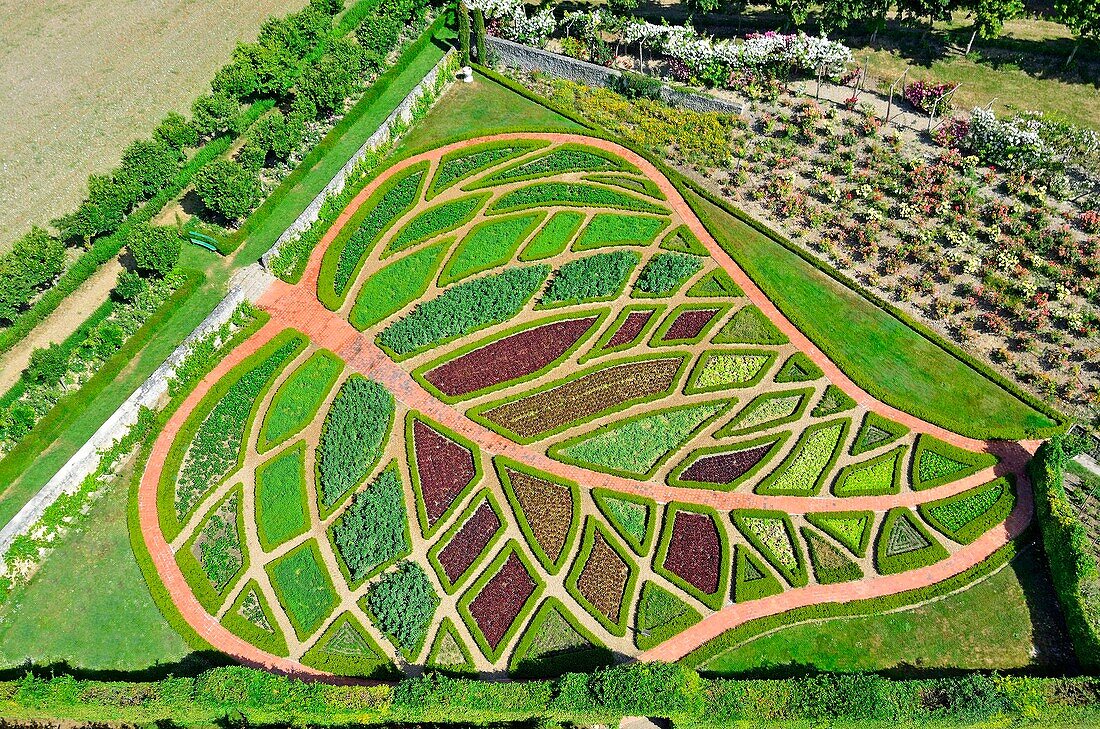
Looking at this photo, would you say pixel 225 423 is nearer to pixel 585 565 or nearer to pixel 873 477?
pixel 585 565

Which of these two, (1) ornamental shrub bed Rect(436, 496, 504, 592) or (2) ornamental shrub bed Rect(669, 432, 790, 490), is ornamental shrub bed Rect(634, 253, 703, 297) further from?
(1) ornamental shrub bed Rect(436, 496, 504, 592)

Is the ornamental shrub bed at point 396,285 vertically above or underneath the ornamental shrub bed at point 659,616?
above

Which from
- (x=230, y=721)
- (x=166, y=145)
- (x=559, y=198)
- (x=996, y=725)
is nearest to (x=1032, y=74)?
(x=559, y=198)

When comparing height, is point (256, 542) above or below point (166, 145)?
below

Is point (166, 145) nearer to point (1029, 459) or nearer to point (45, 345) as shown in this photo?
point (45, 345)

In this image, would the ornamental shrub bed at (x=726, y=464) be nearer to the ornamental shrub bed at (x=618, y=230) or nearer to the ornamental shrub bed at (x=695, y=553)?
the ornamental shrub bed at (x=695, y=553)

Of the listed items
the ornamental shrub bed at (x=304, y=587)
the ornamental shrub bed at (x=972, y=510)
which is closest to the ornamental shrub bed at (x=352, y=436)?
the ornamental shrub bed at (x=304, y=587)
